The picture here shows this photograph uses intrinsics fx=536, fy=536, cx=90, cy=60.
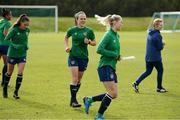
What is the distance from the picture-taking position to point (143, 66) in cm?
2166

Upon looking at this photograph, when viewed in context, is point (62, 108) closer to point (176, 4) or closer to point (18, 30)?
point (18, 30)

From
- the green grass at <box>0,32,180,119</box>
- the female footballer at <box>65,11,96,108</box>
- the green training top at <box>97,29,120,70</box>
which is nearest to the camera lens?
the green training top at <box>97,29,120,70</box>

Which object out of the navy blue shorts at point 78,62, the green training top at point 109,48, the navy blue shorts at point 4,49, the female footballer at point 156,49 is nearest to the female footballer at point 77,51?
the navy blue shorts at point 78,62

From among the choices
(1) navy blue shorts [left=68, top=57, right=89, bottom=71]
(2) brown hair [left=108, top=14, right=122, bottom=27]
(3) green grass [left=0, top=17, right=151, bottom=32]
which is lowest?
(1) navy blue shorts [left=68, top=57, right=89, bottom=71]

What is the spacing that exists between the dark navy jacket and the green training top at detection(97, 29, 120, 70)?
417 centimetres

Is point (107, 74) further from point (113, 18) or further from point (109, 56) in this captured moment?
point (113, 18)

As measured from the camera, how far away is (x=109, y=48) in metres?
10.3

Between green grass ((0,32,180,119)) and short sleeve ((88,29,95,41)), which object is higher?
short sleeve ((88,29,95,41))

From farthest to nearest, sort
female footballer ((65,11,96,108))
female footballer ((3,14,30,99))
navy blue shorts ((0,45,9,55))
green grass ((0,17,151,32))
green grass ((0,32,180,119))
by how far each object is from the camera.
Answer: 1. green grass ((0,17,151,32))
2. navy blue shorts ((0,45,9,55))
3. female footballer ((3,14,30,99))
4. female footballer ((65,11,96,108))
5. green grass ((0,32,180,119))

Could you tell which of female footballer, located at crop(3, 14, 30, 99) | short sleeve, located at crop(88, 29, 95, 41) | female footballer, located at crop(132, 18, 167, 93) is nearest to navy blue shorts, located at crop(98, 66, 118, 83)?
short sleeve, located at crop(88, 29, 95, 41)

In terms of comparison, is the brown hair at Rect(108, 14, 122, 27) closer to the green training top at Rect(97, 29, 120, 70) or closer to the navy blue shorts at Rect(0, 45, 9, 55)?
the green training top at Rect(97, 29, 120, 70)

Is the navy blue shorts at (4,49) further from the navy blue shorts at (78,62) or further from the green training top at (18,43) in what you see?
the navy blue shorts at (78,62)

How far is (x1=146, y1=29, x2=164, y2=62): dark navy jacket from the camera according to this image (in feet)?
47.1

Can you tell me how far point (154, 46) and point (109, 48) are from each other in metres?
4.43
